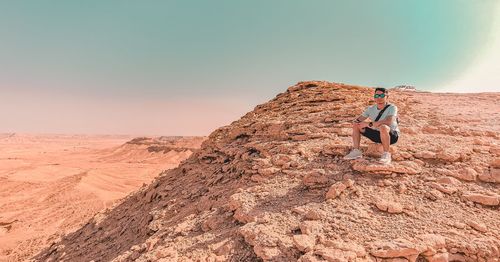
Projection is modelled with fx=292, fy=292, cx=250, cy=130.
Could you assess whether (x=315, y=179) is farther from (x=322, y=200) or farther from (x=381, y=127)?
(x=381, y=127)

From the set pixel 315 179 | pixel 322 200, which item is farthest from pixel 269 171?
pixel 322 200

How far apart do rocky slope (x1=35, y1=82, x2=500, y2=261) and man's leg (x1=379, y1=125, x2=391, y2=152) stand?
200 mm

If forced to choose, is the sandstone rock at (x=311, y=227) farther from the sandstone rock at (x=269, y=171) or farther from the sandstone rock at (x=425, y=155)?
the sandstone rock at (x=425, y=155)

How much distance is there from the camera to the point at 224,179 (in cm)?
464

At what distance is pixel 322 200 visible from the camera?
3.28 m

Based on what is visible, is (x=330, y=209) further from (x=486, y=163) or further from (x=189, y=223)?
(x=486, y=163)

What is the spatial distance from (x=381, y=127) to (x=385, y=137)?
0.13m

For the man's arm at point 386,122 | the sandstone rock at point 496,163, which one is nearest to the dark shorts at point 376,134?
the man's arm at point 386,122

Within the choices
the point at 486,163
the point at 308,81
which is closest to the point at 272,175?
the point at 486,163

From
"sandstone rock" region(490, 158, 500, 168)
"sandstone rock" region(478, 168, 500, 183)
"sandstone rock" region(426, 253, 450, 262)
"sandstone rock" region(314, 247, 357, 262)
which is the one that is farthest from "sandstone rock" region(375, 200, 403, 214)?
"sandstone rock" region(490, 158, 500, 168)

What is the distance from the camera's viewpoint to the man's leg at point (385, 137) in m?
3.62

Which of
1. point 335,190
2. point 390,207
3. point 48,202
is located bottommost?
point 48,202

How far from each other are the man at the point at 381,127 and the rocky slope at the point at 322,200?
6.7 inches

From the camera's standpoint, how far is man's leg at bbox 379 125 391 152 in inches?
142
